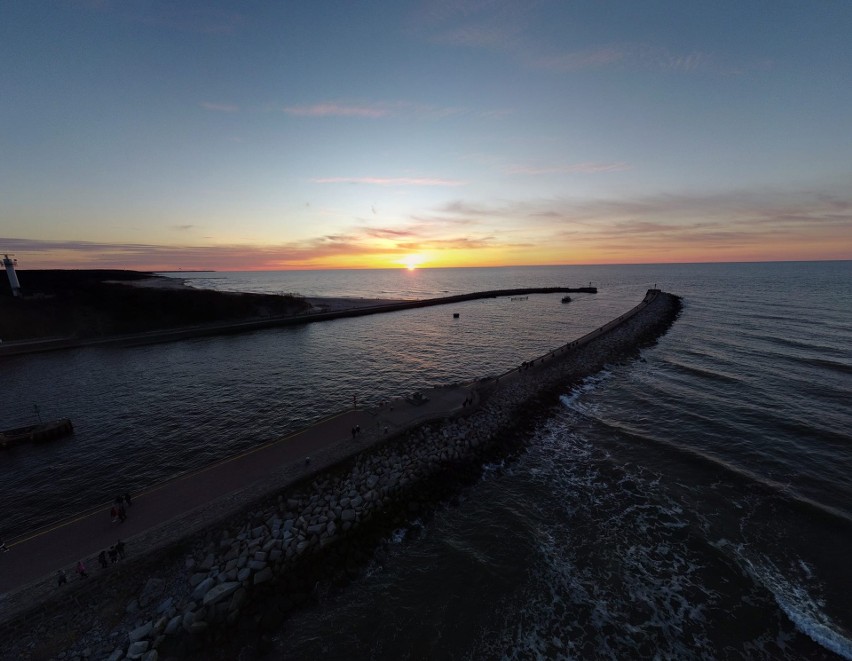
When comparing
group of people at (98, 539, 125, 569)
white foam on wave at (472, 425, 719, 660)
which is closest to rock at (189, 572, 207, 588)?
group of people at (98, 539, 125, 569)

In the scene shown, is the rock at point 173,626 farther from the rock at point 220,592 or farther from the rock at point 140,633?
the rock at point 220,592

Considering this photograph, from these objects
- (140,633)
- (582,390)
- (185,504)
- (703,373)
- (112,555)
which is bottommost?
(140,633)

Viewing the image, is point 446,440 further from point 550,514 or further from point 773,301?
point 773,301

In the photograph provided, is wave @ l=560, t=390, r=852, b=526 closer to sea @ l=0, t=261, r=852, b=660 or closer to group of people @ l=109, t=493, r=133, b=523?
sea @ l=0, t=261, r=852, b=660

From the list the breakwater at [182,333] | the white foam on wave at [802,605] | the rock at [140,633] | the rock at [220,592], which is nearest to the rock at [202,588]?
the rock at [220,592]

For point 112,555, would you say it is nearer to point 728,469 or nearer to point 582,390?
point 728,469

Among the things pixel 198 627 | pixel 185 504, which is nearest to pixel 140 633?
pixel 198 627
